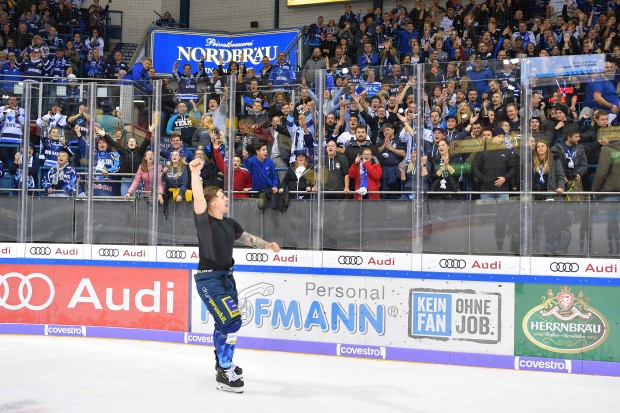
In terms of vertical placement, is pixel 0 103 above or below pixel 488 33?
below

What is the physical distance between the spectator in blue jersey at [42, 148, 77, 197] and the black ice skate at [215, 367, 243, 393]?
5.26 metres

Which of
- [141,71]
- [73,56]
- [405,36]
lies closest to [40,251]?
[141,71]

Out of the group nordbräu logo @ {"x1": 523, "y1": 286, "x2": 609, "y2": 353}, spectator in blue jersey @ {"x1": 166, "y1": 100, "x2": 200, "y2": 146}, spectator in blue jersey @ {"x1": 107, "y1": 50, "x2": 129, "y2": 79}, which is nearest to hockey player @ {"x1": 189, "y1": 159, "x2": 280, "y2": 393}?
spectator in blue jersey @ {"x1": 166, "y1": 100, "x2": 200, "y2": 146}

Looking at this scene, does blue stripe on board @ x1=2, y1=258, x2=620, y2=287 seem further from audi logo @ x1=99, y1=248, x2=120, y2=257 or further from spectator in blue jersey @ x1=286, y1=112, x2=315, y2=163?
spectator in blue jersey @ x1=286, y1=112, x2=315, y2=163

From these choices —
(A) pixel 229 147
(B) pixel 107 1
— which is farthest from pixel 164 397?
(B) pixel 107 1

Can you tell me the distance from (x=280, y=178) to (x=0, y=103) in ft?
15.6

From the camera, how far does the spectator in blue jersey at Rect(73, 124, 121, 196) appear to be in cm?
1268

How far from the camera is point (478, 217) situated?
35.0 feet

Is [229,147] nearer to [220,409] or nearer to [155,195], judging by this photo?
[155,195]

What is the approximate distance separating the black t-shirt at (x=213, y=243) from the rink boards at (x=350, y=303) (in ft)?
8.68

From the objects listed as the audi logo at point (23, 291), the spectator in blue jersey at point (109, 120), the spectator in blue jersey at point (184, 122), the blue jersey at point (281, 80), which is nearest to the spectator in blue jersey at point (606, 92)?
the blue jersey at point (281, 80)

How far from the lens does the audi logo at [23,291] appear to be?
505 inches

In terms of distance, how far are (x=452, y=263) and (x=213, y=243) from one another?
344cm

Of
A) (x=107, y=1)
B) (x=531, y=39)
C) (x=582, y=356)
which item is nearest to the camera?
(x=582, y=356)
